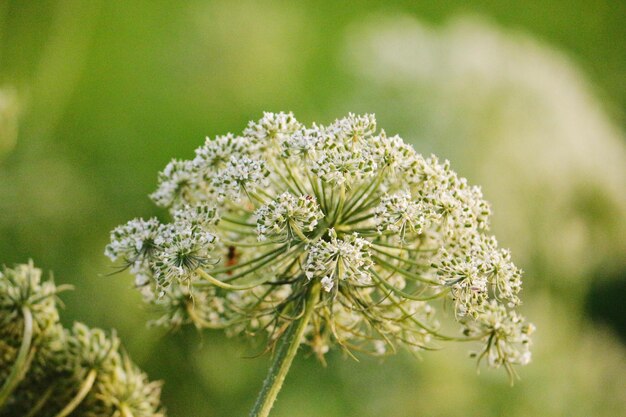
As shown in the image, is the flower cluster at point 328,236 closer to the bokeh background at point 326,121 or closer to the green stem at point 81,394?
the green stem at point 81,394

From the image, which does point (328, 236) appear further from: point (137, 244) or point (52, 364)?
point (52, 364)

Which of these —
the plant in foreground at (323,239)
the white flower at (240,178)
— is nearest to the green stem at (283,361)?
the plant in foreground at (323,239)

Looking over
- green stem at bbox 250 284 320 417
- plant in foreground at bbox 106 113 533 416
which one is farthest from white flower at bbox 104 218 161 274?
green stem at bbox 250 284 320 417

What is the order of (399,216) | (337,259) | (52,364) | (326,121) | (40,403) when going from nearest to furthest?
→ (337,259), (399,216), (40,403), (52,364), (326,121)

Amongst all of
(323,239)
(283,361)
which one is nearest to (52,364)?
(283,361)

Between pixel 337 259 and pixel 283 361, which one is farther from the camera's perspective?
pixel 283 361

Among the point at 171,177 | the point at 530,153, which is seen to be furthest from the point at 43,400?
the point at 530,153

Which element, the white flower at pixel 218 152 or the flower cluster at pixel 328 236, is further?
the white flower at pixel 218 152
